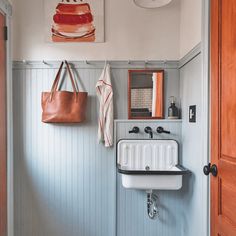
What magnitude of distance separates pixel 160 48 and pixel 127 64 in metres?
0.35

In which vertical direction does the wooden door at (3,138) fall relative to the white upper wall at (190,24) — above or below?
below

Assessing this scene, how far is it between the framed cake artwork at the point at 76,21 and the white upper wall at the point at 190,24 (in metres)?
0.74

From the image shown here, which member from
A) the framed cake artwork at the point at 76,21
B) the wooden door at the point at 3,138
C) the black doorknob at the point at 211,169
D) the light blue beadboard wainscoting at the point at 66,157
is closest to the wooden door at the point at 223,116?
the black doorknob at the point at 211,169

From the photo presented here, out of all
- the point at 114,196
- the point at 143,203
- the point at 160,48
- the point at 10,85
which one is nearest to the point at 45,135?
the point at 10,85

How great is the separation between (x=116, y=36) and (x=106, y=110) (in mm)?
704

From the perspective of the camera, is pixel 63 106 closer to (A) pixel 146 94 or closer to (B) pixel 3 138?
(B) pixel 3 138

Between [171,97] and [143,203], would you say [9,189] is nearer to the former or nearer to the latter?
[143,203]

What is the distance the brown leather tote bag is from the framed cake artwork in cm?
52

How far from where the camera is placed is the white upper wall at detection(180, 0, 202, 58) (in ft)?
6.78

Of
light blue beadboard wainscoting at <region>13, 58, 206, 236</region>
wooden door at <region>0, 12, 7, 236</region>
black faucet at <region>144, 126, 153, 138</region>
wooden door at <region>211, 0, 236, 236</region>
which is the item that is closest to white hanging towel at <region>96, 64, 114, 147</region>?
light blue beadboard wainscoting at <region>13, 58, 206, 236</region>

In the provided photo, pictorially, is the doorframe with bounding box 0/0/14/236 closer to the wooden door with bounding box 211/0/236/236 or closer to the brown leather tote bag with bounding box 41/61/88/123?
the brown leather tote bag with bounding box 41/61/88/123

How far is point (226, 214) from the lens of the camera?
1.54 metres

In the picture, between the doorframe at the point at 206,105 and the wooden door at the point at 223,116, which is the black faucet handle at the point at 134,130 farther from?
the wooden door at the point at 223,116

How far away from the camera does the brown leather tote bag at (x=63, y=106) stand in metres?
2.50
